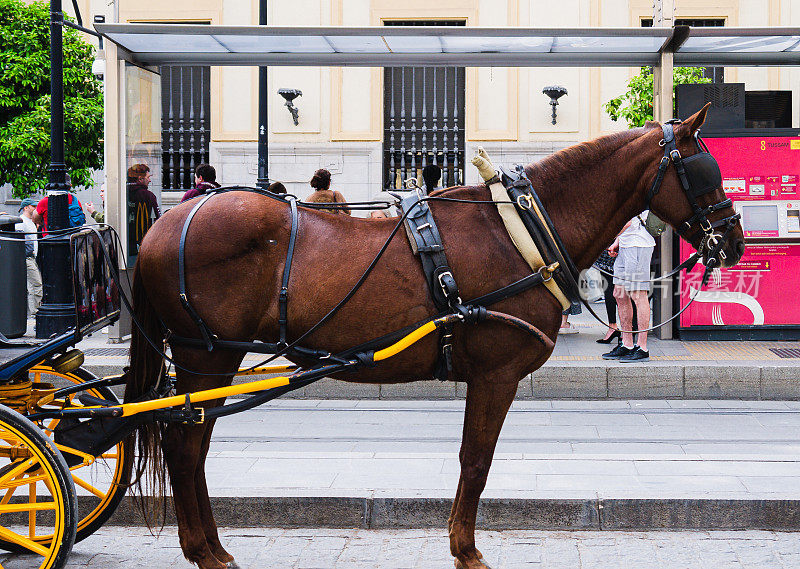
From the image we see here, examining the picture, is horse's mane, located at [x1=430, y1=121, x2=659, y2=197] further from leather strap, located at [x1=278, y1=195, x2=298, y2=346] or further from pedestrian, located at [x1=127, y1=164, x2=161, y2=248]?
pedestrian, located at [x1=127, y1=164, x2=161, y2=248]

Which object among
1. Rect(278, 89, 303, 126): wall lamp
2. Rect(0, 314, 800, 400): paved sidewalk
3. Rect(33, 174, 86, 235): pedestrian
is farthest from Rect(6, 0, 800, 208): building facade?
Rect(0, 314, 800, 400): paved sidewalk

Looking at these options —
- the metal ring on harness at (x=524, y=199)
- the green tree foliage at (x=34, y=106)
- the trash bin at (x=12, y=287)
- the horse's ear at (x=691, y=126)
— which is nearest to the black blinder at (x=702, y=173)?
the horse's ear at (x=691, y=126)

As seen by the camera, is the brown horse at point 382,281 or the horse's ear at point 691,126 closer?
the brown horse at point 382,281

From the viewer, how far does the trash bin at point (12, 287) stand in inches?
191

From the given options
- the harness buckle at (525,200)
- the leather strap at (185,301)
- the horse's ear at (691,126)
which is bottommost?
the leather strap at (185,301)

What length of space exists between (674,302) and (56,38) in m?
8.27

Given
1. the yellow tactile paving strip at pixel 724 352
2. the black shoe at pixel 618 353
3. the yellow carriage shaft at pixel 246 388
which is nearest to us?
the yellow carriage shaft at pixel 246 388

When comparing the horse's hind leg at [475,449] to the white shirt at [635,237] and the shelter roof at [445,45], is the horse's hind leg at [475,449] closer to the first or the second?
the white shirt at [635,237]

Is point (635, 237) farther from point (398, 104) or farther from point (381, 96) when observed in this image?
point (381, 96)

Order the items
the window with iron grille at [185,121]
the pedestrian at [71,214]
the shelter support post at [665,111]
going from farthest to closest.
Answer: the window with iron grille at [185,121] → the pedestrian at [71,214] → the shelter support post at [665,111]

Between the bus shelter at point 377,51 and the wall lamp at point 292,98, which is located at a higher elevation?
the wall lamp at point 292,98

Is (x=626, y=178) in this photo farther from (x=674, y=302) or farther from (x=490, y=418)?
(x=674, y=302)

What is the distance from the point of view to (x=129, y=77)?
11445 mm

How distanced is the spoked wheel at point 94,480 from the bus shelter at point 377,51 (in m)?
5.90
